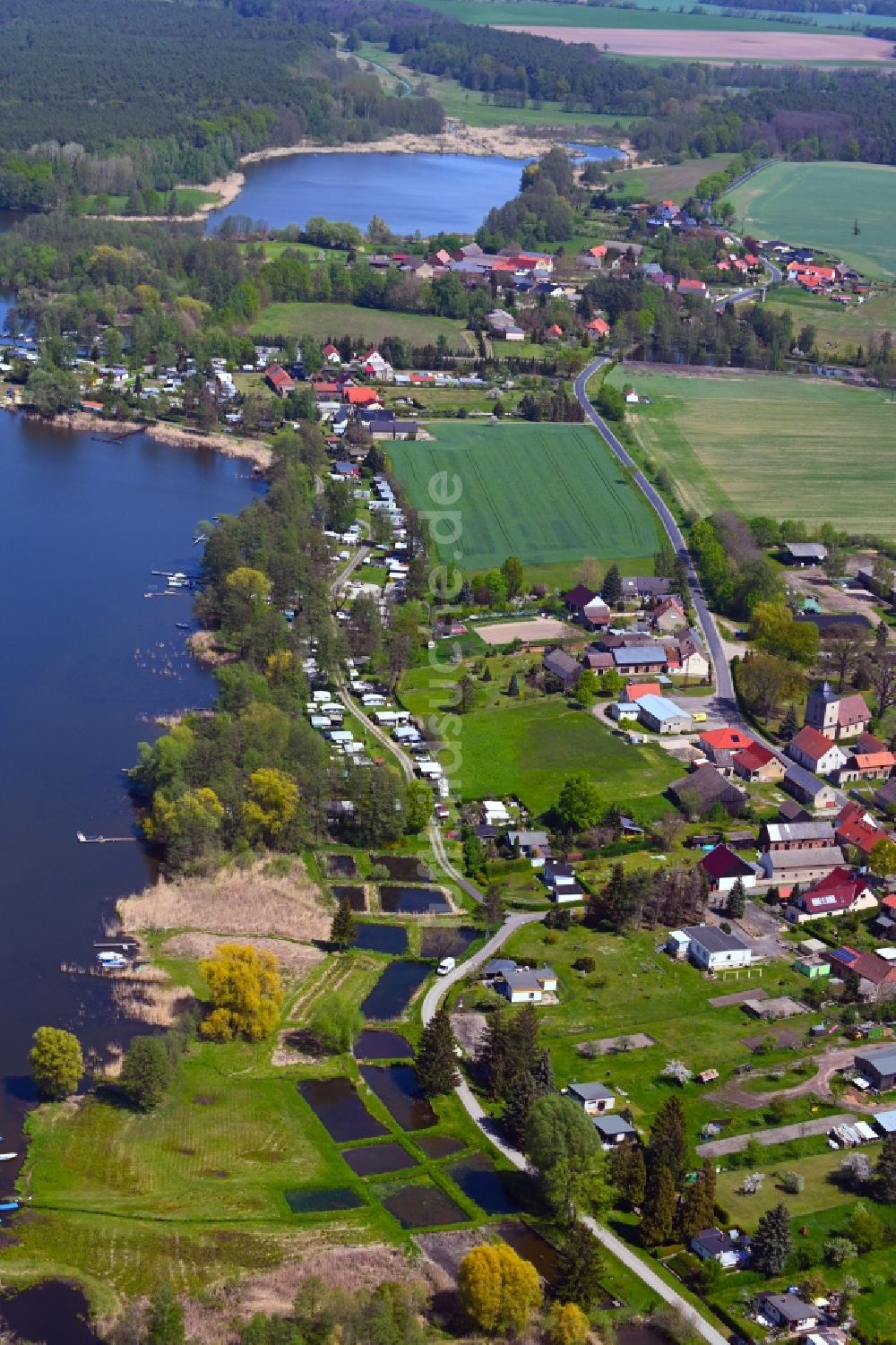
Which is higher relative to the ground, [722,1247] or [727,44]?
[727,44]

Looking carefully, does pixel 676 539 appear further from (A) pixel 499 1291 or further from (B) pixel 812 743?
(A) pixel 499 1291

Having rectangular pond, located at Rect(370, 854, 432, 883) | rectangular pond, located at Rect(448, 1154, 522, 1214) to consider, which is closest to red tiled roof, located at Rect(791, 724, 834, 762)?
rectangular pond, located at Rect(370, 854, 432, 883)

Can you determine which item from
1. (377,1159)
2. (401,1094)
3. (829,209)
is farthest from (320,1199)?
(829,209)

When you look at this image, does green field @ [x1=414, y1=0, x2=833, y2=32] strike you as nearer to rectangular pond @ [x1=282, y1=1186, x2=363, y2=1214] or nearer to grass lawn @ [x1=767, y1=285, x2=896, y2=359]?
grass lawn @ [x1=767, y1=285, x2=896, y2=359]

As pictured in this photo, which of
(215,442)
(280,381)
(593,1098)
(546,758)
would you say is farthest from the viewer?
(280,381)

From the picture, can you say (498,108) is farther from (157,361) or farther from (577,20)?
(157,361)

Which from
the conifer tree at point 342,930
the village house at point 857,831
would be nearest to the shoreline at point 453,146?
the village house at point 857,831

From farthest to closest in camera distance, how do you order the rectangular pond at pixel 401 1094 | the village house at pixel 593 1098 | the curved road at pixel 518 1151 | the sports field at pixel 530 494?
1. the sports field at pixel 530 494
2. the rectangular pond at pixel 401 1094
3. the village house at pixel 593 1098
4. the curved road at pixel 518 1151

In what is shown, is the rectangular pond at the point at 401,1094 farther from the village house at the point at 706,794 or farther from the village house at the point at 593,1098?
the village house at the point at 706,794
